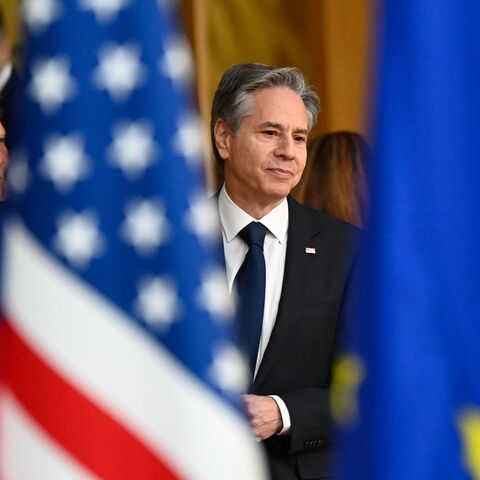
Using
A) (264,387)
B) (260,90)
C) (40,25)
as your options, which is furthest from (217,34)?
(40,25)

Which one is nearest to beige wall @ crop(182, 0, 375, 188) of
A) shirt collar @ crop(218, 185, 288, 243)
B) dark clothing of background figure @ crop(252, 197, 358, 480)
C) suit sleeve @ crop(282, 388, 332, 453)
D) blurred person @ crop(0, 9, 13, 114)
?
blurred person @ crop(0, 9, 13, 114)

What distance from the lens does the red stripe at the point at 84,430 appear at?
4.82ft

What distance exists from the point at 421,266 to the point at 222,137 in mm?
1977

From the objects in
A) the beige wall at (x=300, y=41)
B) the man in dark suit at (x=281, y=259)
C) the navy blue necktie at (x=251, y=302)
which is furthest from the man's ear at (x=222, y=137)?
the beige wall at (x=300, y=41)

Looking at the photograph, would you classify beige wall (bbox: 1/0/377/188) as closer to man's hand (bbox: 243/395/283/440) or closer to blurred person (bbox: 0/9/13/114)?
blurred person (bbox: 0/9/13/114)

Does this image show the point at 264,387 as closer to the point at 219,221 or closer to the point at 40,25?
the point at 219,221

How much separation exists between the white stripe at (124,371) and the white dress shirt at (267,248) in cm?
155

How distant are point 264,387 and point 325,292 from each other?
10.7 inches

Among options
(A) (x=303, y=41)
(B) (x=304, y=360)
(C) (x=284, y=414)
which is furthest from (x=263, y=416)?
(A) (x=303, y=41)

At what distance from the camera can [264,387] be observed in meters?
3.03

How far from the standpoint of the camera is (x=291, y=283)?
10.0 feet

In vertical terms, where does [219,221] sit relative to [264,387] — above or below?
above

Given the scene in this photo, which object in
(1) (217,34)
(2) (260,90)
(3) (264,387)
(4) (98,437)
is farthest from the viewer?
(1) (217,34)

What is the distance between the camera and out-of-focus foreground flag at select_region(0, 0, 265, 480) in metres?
1.47
